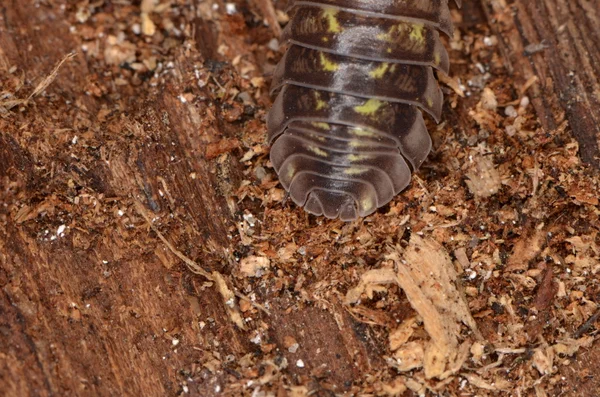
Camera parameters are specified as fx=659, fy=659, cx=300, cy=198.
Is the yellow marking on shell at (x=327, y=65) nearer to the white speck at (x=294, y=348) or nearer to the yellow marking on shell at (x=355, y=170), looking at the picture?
the yellow marking on shell at (x=355, y=170)

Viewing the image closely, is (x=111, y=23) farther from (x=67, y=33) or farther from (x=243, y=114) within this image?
(x=243, y=114)

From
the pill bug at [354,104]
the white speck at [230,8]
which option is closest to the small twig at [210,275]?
the pill bug at [354,104]

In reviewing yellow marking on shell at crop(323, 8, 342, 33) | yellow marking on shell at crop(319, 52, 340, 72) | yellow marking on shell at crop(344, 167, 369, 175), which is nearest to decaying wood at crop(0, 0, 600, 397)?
yellow marking on shell at crop(344, 167, 369, 175)

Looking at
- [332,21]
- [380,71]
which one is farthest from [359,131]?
[332,21]

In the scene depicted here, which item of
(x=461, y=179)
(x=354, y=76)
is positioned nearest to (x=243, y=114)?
(x=354, y=76)

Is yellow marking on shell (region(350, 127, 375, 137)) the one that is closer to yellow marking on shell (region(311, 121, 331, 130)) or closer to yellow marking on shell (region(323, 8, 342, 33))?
yellow marking on shell (region(311, 121, 331, 130))

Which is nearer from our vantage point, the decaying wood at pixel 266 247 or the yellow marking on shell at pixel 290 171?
the decaying wood at pixel 266 247

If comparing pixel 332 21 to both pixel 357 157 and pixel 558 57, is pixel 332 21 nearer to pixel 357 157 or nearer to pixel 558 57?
pixel 357 157
